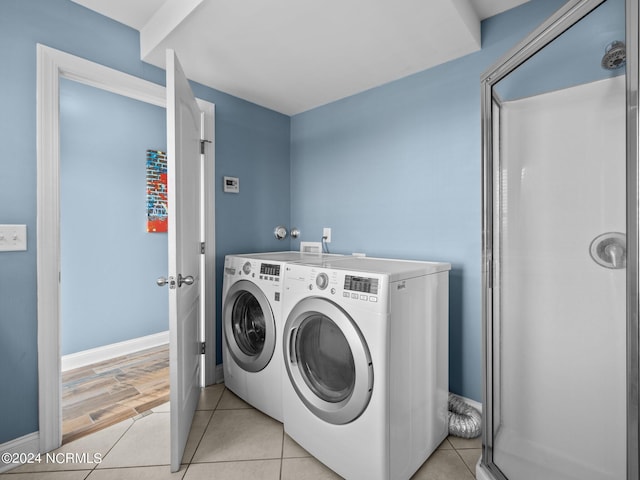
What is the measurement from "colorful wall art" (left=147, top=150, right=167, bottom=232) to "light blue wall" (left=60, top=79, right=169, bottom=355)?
0.06 m

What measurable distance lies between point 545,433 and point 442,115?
171 cm

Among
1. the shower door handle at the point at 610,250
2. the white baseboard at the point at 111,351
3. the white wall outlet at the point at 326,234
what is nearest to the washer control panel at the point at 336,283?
the shower door handle at the point at 610,250

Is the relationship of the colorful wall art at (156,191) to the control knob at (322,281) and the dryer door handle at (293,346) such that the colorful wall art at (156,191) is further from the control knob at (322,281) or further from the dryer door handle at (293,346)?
the control knob at (322,281)

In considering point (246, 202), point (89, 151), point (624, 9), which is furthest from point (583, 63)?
point (89, 151)

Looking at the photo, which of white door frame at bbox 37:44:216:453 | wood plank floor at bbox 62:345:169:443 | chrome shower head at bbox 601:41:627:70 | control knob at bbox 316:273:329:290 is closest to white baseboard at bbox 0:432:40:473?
white door frame at bbox 37:44:216:453

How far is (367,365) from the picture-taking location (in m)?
1.24

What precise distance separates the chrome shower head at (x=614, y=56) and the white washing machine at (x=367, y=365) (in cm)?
91

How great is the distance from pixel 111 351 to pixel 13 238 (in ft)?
5.71

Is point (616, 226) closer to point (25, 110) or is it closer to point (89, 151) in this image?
point (25, 110)

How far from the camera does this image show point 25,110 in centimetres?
146

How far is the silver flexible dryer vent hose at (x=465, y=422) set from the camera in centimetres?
164

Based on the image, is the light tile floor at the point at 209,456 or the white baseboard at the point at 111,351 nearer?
the light tile floor at the point at 209,456

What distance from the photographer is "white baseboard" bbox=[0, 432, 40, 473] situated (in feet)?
4.67

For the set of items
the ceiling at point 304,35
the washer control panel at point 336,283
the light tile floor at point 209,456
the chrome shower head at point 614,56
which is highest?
the ceiling at point 304,35
